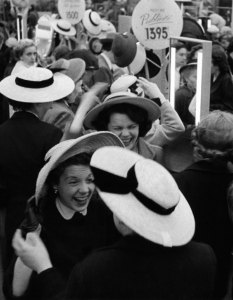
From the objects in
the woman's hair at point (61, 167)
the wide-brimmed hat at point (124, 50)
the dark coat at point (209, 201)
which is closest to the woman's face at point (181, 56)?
the wide-brimmed hat at point (124, 50)

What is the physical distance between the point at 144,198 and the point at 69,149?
0.66 m

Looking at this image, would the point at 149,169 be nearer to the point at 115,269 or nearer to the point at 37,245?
the point at 115,269

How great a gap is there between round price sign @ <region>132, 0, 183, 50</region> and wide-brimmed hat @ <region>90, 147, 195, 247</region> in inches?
128

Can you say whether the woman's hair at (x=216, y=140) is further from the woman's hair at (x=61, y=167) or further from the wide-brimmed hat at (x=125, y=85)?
the wide-brimmed hat at (x=125, y=85)

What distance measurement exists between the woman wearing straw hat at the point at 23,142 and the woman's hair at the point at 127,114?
0.35 metres

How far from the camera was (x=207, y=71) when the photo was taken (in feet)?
11.9

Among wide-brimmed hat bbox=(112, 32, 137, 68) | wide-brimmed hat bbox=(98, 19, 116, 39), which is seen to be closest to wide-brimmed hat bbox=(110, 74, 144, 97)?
wide-brimmed hat bbox=(112, 32, 137, 68)

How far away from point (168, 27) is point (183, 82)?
0.72 m

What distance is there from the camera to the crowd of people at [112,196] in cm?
146

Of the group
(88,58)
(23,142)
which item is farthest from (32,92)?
(88,58)

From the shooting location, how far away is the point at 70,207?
6.86 ft

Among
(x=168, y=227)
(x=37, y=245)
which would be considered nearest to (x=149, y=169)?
(x=168, y=227)

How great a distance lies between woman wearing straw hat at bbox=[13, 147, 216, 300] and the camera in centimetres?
145

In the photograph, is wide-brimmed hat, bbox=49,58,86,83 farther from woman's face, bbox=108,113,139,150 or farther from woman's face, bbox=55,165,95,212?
woman's face, bbox=55,165,95,212
